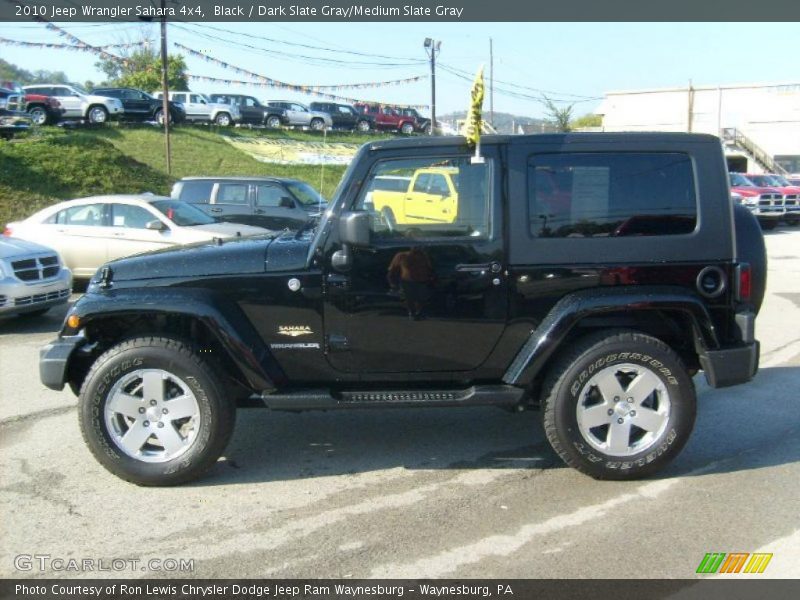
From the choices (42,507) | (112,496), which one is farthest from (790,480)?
(42,507)

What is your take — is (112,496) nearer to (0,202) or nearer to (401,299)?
(401,299)

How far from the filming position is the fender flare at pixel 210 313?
15.3 ft

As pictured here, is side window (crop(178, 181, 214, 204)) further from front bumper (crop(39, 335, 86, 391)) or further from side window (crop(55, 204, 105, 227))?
front bumper (crop(39, 335, 86, 391))

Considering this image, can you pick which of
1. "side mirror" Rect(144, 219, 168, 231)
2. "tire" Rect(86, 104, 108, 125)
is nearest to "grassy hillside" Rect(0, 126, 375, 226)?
"tire" Rect(86, 104, 108, 125)

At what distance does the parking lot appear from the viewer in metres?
3.83

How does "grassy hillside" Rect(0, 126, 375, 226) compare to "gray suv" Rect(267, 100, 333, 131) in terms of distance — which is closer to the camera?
"grassy hillside" Rect(0, 126, 375, 226)

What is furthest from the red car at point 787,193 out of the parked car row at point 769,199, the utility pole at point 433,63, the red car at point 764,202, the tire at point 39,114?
the tire at point 39,114

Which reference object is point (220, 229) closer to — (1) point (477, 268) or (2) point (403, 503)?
(1) point (477, 268)

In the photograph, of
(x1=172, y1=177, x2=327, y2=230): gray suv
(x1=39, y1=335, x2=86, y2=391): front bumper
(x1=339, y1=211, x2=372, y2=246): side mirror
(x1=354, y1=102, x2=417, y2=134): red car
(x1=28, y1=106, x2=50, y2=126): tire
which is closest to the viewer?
(x1=339, y1=211, x2=372, y2=246): side mirror

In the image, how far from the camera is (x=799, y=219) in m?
26.3

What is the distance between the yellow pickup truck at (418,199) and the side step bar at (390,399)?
103 centimetres

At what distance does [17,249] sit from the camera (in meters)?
9.66

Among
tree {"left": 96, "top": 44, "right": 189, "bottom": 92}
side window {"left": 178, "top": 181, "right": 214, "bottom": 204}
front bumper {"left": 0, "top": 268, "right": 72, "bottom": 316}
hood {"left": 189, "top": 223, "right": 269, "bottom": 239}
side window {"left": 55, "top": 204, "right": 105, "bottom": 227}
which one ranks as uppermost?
tree {"left": 96, "top": 44, "right": 189, "bottom": 92}

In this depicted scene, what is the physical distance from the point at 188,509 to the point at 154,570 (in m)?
0.70
